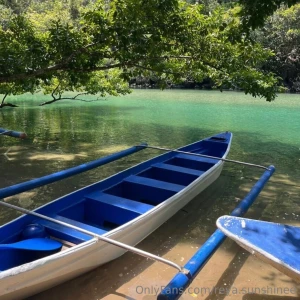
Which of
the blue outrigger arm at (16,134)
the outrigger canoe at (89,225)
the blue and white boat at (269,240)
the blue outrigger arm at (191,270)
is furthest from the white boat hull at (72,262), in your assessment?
the blue outrigger arm at (16,134)

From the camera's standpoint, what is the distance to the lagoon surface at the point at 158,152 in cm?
342

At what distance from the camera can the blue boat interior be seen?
3.19 meters

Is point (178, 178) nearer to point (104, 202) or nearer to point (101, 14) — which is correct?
point (104, 202)

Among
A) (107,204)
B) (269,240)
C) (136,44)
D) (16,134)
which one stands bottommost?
(107,204)

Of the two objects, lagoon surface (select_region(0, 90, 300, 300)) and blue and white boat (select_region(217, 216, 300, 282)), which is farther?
lagoon surface (select_region(0, 90, 300, 300))

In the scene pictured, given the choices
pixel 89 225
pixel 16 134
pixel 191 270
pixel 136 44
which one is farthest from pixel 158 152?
pixel 191 270

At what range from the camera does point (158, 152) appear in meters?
8.70

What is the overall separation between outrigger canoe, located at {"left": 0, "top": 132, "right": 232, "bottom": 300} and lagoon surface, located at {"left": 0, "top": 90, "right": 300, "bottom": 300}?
30 centimetres

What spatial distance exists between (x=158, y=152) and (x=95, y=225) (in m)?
4.83

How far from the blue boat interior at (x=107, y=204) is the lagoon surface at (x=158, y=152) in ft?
1.42

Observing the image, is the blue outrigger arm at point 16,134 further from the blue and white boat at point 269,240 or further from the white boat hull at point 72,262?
the blue and white boat at point 269,240

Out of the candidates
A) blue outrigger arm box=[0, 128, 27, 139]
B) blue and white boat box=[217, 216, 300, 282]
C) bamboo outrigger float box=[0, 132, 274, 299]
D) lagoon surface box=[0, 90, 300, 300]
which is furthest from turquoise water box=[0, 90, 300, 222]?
blue and white boat box=[217, 216, 300, 282]

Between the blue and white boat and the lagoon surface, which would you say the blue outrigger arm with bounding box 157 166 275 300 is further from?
the lagoon surface

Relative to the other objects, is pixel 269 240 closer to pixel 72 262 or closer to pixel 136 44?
pixel 72 262
